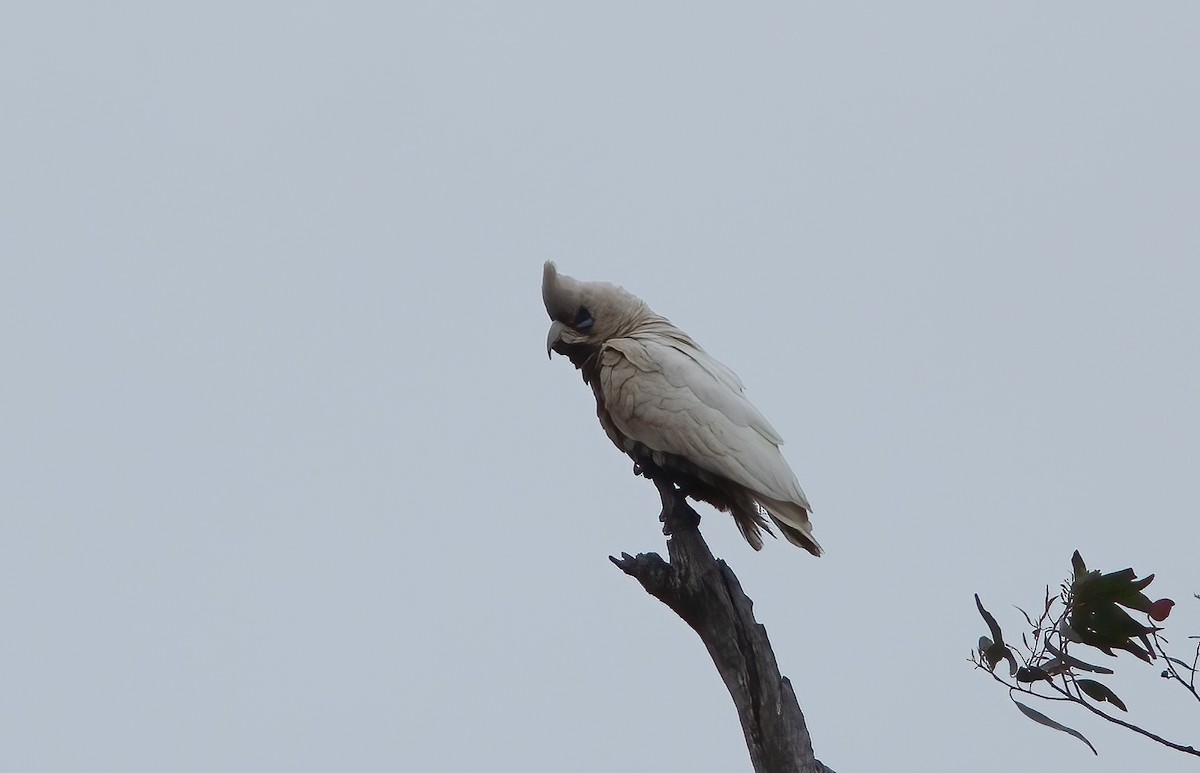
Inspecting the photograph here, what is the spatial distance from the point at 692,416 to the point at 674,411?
0.07 metres

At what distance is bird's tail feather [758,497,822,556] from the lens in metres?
4.53

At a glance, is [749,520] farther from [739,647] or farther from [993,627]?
[993,627]

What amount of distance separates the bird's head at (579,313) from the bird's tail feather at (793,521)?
1.03m

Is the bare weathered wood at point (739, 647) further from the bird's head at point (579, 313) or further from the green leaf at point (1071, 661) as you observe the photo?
the bird's head at point (579, 313)

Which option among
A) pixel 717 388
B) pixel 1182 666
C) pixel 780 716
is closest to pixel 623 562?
pixel 780 716

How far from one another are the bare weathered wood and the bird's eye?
5.14ft

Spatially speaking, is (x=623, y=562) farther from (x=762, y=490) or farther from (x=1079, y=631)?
(x=1079, y=631)

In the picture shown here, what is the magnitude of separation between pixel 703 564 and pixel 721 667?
320 millimetres

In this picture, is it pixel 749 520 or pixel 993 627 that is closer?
pixel 993 627

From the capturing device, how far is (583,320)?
202 inches

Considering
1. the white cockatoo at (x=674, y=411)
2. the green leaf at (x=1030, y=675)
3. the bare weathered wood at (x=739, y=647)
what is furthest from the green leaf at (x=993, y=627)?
the white cockatoo at (x=674, y=411)

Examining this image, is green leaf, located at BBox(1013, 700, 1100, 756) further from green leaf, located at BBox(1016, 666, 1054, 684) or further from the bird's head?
the bird's head

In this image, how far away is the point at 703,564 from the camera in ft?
12.3

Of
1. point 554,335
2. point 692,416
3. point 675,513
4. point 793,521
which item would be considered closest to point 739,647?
point 675,513
